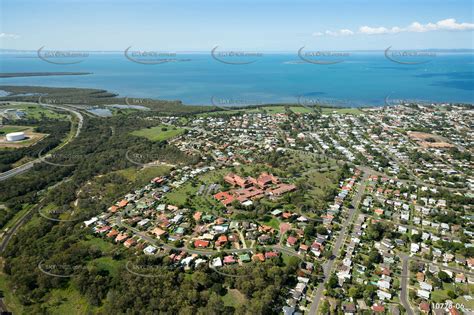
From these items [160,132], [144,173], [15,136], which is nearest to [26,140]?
[15,136]

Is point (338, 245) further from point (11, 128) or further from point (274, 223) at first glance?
point (11, 128)

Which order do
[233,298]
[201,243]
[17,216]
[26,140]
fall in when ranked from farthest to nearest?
[26,140]
[17,216]
[201,243]
[233,298]

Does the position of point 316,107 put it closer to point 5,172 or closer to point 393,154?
point 393,154

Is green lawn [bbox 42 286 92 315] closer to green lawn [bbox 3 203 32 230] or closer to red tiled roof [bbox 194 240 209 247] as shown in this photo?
red tiled roof [bbox 194 240 209 247]

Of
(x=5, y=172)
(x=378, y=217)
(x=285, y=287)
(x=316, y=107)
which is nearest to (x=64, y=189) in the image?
(x=5, y=172)

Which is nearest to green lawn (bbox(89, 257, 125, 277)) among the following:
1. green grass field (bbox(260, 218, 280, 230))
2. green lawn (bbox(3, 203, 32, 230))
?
green lawn (bbox(3, 203, 32, 230))

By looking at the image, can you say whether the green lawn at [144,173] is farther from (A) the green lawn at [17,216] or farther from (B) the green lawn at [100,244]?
(B) the green lawn at [100,244]
